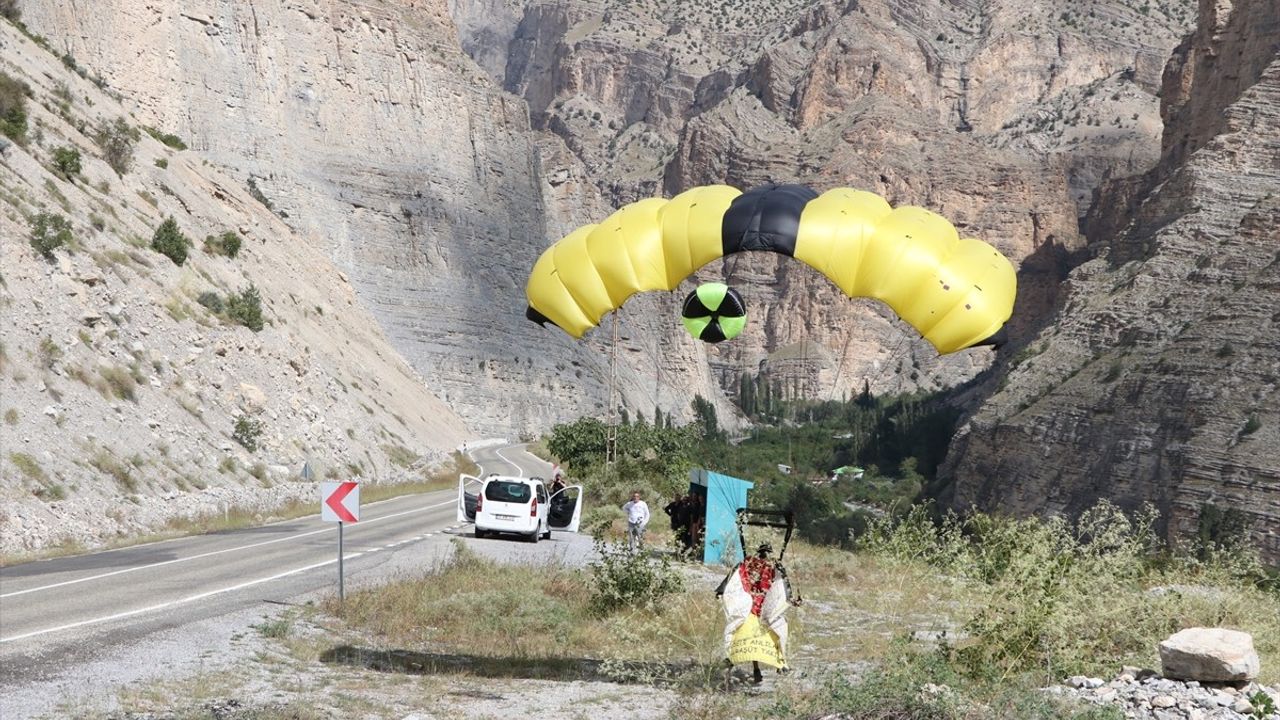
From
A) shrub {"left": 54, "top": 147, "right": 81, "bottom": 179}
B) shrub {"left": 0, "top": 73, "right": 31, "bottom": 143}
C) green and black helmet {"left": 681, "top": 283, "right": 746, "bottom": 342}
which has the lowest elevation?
green and black helmet {"left": 681, "top": 283, "right": 746, "bottom": 342}

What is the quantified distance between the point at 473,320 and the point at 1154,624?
74809 millimetres

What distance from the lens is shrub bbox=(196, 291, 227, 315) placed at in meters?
40.0

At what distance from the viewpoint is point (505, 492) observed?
25.6 m

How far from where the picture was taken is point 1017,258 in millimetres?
160750

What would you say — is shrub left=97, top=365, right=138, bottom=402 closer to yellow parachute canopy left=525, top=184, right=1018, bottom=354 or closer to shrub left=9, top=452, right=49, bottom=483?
shrub left=9, top=452, right=49, bottom=483

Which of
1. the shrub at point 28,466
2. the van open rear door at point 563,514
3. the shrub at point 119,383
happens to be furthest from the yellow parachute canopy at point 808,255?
the shrub at point 119,383

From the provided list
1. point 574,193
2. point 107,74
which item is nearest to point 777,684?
point 107,74

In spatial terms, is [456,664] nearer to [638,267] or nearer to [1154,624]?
[638,267]

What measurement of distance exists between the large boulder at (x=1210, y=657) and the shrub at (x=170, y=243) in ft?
117

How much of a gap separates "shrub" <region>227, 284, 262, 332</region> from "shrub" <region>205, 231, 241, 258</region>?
17.6 feet

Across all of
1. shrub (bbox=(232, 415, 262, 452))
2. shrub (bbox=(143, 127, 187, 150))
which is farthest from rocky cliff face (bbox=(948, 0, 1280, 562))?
shrub (bbox=(143, 127, 187, 150))

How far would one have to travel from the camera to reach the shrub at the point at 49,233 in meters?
30.9

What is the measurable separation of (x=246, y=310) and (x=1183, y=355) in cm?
4134

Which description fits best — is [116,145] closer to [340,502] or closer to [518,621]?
[340,502]
